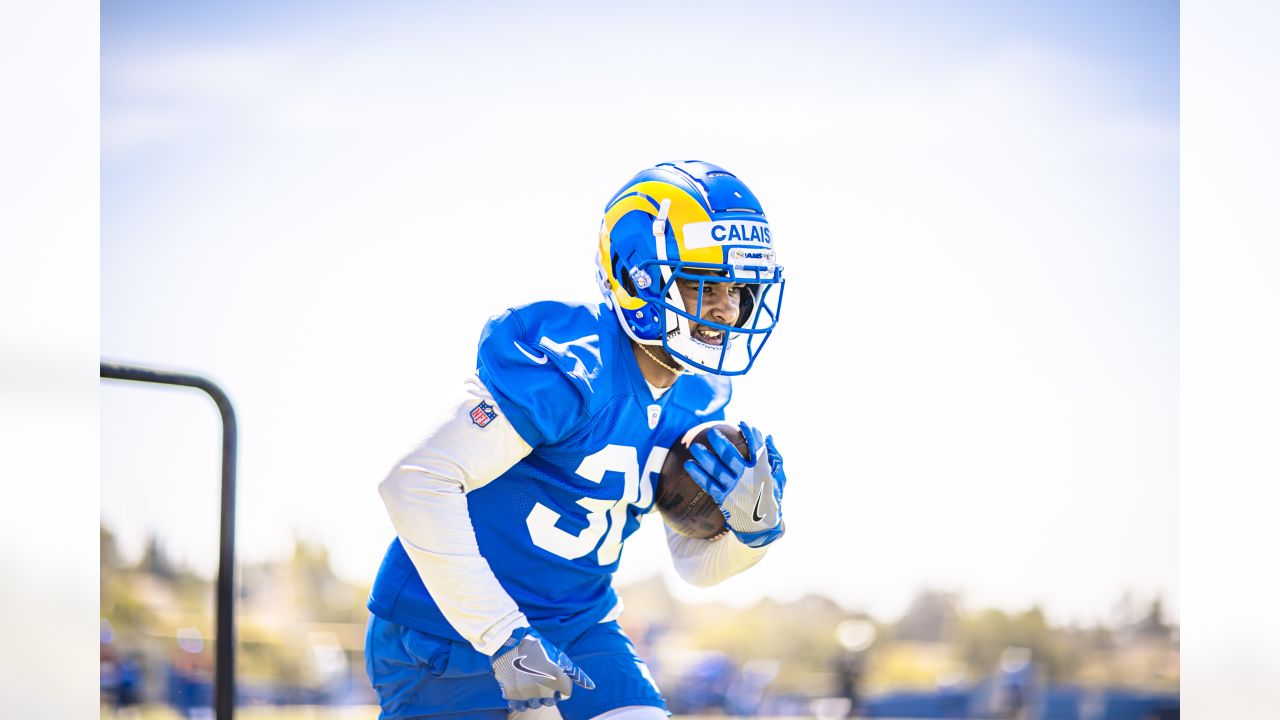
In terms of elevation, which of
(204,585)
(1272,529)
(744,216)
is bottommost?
(204,585)

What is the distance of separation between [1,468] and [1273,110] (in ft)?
8.31

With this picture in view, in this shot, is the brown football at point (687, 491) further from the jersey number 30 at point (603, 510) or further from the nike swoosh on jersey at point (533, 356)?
the nike swoosh on jersey at point (533, 356)

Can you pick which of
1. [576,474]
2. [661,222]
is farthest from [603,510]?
[661,222]

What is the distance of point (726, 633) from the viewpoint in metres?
40.6

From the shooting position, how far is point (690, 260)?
2363mm

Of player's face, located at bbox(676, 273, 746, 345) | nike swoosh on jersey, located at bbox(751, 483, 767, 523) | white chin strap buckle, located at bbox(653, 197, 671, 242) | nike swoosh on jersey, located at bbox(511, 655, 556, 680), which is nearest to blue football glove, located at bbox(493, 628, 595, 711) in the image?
nike swoosh on jersey, located at bbox(511, 655, 556, 680)

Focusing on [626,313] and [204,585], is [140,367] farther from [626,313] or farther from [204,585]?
[204,585]

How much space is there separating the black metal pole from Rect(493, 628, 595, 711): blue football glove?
75 centimetres

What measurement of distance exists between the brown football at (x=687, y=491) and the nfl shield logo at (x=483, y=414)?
16.3 inches

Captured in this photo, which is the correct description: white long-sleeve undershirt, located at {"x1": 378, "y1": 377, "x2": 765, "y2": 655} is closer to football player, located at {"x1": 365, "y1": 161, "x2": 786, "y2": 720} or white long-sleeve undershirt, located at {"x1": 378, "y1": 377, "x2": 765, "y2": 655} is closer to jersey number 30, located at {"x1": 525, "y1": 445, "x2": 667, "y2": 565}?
football player, located at {"x1": 365, "y1": 161, "x2": 786, "y2": 720}

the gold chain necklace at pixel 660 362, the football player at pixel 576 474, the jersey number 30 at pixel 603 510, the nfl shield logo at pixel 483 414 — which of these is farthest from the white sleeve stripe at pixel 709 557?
the nfl shield logo at pixel 483 414

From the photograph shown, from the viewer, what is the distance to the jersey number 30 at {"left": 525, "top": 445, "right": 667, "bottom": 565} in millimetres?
2268

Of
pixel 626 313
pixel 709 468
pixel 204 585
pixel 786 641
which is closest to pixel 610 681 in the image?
pixel 709 468

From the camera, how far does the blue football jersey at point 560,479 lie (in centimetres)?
216
